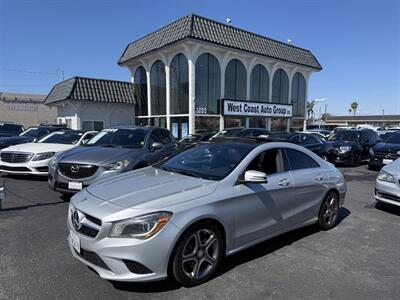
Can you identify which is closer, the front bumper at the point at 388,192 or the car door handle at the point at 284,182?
the car door handle at the point at 284,182

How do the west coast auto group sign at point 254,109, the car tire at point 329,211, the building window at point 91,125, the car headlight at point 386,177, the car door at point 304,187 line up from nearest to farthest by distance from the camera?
the car door at point 304,187, the car tire at point 329,211, the car headlight at point 386,177, the west coast auto group sign at point 254,109, the building window at point 91,125

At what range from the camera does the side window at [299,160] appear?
4551 millimetres

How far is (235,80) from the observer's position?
2284cm

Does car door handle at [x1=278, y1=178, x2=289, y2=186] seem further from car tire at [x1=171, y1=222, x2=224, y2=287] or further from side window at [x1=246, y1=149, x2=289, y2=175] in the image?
car tire at [x1=171, y1=222, x2=224, y2=287]

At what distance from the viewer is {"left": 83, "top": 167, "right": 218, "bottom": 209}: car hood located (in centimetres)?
306

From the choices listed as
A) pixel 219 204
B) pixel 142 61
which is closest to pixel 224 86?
pixel 142 61

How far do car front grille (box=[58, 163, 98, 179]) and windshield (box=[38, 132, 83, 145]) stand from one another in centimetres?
443

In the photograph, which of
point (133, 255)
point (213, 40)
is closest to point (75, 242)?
point (133, 255)

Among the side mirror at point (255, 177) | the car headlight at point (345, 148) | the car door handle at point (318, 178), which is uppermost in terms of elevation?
the side mirror at point (255, 177)

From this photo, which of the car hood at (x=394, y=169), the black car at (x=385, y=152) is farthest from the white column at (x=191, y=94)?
the car hood at (x=394, y=169)

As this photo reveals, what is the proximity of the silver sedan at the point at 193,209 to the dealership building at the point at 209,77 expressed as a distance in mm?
15446

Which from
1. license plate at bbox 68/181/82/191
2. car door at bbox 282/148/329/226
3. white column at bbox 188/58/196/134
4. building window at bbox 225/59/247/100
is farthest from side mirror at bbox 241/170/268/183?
building window at bbox 225/59/247/100

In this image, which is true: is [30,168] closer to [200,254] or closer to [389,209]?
[200,254]

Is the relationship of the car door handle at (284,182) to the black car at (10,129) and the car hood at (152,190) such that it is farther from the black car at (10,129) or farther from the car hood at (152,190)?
A: the black car at (10,129)
